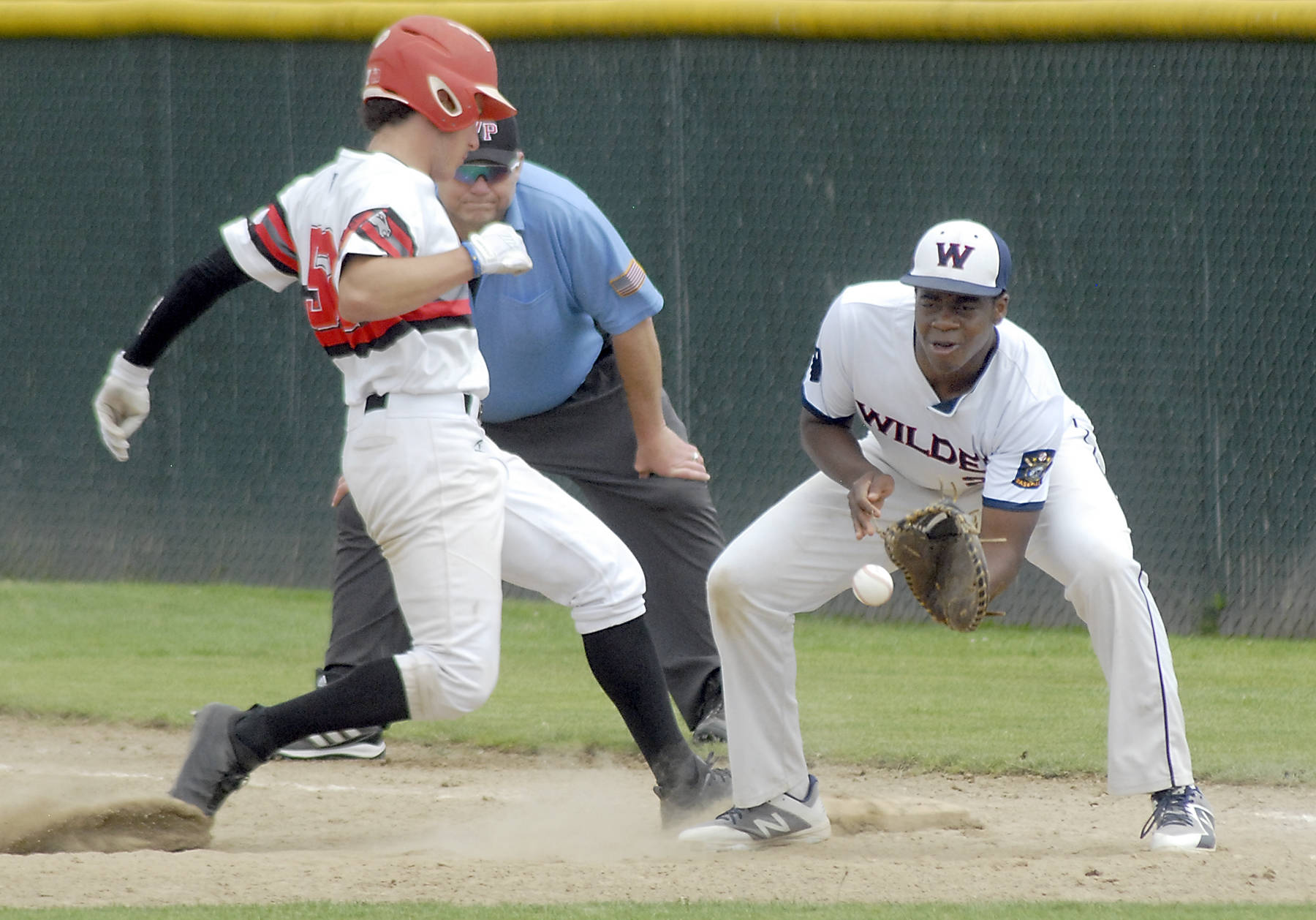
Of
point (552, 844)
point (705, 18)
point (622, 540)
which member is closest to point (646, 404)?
point (622, 540)

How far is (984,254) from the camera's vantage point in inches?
164

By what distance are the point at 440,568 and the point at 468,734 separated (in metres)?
2.21

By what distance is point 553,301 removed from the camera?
5344 millimetres

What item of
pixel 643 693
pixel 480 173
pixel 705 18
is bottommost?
pixel 643 693

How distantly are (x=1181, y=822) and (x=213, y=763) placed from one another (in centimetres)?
230

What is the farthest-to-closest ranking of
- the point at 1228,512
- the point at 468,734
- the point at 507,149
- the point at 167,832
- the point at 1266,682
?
1. the point at 1228,512
2. the point at 1266,682
3. the point at 468,734
4. the point at 507,149
5. the point at 167,832

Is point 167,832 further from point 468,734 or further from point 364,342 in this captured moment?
point 468,734

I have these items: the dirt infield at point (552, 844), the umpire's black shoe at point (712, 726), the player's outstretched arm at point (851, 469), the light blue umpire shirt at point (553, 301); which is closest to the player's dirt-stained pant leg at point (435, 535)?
the dirt infield at point (552, 844)

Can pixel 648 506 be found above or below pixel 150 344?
below

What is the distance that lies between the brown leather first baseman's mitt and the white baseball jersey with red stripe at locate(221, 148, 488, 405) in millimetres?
1092

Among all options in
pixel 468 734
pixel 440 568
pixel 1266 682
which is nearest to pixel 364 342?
pixel 440 568

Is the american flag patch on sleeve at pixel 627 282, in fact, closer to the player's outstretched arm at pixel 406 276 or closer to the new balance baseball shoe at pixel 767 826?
the player's outstretched arm at pixel 406 276

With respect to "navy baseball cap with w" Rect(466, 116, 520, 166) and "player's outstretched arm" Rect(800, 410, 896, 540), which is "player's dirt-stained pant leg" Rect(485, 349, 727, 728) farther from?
"player's outstretched arm" Rect(800, 410, 896, 540)

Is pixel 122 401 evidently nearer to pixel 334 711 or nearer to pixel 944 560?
pixel 334 711
